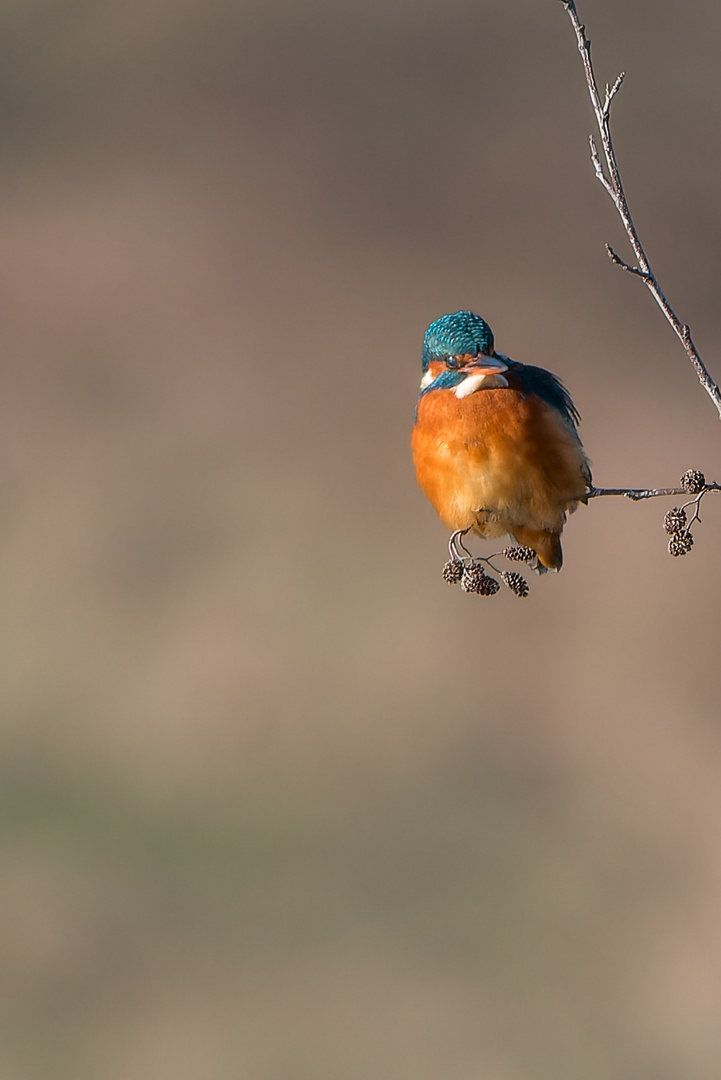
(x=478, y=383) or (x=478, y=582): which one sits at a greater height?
(x=478, y=383)

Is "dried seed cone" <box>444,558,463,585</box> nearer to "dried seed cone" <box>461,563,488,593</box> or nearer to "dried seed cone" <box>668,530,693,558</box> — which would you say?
"dried seed cone" <box>461,563,488,593</box>

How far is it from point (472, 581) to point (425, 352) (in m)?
0.72

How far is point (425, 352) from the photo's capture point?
2670 mm

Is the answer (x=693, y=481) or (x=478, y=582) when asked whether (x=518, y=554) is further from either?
(x=693, y=481)

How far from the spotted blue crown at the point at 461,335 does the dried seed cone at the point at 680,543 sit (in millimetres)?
594

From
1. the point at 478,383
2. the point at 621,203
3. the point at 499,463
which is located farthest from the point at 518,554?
the point at 621,203

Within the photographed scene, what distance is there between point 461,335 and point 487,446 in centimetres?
23

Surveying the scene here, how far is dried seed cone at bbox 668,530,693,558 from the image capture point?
198 cm

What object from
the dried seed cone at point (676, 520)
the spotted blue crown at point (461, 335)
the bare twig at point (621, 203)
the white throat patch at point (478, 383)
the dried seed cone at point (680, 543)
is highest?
the spotted blue crown at point (461, 335)

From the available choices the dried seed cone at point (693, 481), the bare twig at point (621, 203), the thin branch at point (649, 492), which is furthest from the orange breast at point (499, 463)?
the bare twig at point (621, 203)

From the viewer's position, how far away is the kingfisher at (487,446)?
2443 millimetres

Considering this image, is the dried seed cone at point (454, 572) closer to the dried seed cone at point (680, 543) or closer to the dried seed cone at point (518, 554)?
the dried seed cone at point (518, 554)

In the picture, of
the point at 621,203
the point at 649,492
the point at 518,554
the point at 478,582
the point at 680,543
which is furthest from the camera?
the point at 518,554

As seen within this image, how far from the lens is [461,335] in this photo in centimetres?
246
